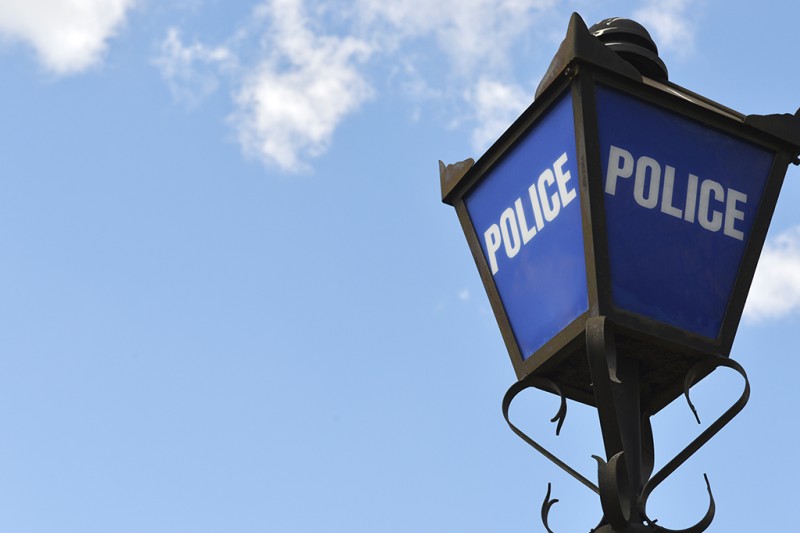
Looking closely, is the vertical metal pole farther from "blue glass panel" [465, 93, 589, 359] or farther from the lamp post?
"blue glass panel" [465, 93, 589, 359]

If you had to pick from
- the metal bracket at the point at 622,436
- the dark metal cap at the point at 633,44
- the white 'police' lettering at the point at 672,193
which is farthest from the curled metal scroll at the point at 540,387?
the dark metal cap at the point at 633,44

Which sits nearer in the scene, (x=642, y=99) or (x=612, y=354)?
(x=612, y=354)

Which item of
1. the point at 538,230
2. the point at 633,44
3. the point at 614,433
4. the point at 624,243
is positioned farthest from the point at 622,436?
the point at 633,44

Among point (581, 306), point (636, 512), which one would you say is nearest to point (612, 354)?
point (581, 306)

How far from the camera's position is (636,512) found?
3328mm

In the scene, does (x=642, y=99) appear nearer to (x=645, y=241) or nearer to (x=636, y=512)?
(x=645, y=241)

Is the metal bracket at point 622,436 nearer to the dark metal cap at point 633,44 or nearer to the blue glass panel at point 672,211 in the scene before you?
the blue glass panel at point 672,211

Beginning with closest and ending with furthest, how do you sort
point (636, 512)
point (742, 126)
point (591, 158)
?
point (636, 512), point (591, 158), point (742, 126)

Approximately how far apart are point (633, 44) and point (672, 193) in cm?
70

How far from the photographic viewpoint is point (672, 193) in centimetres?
360

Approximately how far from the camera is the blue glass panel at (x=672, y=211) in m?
3.51

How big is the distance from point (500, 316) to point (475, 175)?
0.46 metres

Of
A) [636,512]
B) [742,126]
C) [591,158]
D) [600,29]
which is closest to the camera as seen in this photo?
[636,512]

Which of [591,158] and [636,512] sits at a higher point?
[591,158]
